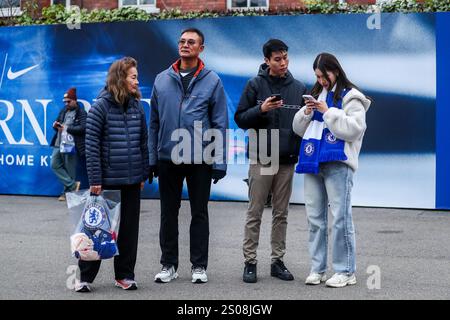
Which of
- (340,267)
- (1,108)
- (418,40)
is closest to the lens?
(340,267)

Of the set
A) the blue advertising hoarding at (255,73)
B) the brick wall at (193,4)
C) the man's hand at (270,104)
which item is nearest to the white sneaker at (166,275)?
the man's hand at (270,104)

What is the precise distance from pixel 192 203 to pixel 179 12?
22.6 feet

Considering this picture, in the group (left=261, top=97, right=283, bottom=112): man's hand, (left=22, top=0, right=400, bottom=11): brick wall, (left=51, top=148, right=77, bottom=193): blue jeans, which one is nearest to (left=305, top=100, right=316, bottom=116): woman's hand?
(left=261, top=97, right=283, bottom=112): man's hand

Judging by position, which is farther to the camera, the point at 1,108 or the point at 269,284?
the point at 1,108

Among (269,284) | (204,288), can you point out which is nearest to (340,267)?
(269,284)

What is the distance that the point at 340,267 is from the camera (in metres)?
7.11

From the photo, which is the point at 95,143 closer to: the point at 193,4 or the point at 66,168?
the point at 66,168

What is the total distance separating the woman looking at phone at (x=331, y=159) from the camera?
6.93 meters

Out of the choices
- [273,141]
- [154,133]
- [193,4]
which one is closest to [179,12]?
[193,4]

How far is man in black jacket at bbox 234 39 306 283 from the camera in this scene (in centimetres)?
739

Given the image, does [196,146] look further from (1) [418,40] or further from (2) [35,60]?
(2) [35,60]

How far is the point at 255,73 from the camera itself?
12.9 meters

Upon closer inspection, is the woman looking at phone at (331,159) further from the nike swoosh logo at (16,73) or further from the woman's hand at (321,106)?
the nike swoosh logo at (16,73)

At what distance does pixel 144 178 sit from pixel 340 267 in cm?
179
